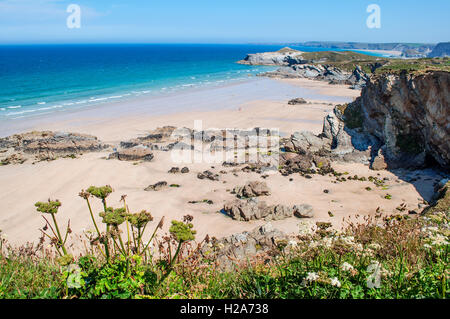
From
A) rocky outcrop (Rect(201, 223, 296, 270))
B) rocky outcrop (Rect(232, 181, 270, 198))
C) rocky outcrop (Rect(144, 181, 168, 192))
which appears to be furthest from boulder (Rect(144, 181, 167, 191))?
rocky outcrop (Rect(201, 223, 296, 270))

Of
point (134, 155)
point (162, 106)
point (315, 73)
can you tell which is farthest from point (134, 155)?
point (315, 73)

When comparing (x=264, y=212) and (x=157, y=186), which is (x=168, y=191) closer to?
(x=157, y=186)

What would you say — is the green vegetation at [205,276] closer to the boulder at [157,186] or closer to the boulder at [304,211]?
the boulder at [304,211]

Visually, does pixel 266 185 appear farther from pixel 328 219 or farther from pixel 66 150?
pixel 66 150

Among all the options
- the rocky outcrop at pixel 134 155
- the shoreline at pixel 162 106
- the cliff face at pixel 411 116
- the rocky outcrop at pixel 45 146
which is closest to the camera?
the cliff face at pixel 411 116

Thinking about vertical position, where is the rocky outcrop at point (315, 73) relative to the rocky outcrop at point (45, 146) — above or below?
above

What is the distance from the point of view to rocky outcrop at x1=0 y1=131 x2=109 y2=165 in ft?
68.5

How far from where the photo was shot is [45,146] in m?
21.4

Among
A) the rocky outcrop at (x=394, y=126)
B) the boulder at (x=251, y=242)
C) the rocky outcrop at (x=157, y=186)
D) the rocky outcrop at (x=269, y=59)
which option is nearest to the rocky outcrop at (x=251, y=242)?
the boulder at (x=251, y=242)

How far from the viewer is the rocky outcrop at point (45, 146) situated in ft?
68.5

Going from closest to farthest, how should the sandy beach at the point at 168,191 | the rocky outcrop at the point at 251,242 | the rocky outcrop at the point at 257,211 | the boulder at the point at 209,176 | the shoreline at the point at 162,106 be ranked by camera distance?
the rocky outcrop at the point at 251,242 < the rocky outcrop at the point at 257,211 < the sandy beach at the point at 168,191 < the boulder at the point at 209,176 < the shoreline at the point at 162,106

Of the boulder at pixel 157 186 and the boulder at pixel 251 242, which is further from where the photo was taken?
the boulder at pixel 157 186
